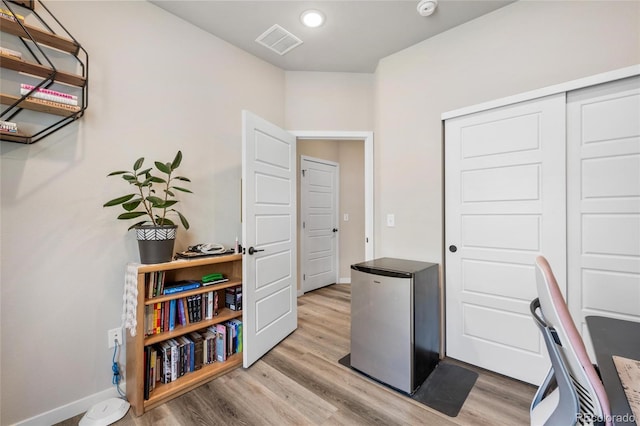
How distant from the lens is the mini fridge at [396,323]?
1.85 meters

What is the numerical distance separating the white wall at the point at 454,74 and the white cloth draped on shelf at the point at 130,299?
6.65 ft

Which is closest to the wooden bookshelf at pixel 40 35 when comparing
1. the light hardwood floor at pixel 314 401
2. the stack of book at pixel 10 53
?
the stack of book at pixel 10 53

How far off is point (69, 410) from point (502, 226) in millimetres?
3113

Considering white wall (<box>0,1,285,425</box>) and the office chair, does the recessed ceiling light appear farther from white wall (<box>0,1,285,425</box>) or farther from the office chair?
the office chair

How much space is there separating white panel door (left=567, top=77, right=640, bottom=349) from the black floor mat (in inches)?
33.2

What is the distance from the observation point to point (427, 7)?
78.8 inches

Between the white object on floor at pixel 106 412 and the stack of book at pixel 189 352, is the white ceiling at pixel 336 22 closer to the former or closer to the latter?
the stack of book at pixel 189 352

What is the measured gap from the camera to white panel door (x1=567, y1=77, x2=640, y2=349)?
1.60 meters

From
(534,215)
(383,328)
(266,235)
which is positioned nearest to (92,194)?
(266,235)

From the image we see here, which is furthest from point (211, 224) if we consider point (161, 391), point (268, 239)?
point (161, 391)

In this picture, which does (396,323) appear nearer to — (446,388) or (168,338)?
(446,388)

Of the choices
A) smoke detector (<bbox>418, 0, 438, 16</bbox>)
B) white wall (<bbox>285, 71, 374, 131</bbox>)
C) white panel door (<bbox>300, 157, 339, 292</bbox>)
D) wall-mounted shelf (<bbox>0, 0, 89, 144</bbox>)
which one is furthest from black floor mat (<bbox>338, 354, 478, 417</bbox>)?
smoke detector (<bbox>418, 0, 438, 16</bbox>)

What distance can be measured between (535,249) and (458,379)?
1094 mm
